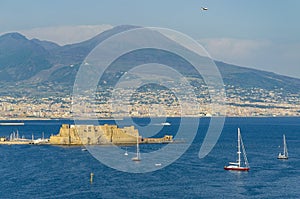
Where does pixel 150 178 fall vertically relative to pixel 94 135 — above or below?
below

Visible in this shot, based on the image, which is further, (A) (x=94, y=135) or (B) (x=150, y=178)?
(A) (x=94, y=135)

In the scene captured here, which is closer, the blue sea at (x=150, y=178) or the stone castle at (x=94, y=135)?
the blue sea at (x=150, y=178)

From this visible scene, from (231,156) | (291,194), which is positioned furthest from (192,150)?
(291,194)

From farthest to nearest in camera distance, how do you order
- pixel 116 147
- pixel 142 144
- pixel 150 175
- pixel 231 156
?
1. pixel 142 144
2. pixel 116 147
3. pixel 231 156
4. pixel 150 175

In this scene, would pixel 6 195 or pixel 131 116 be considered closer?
pixel 6 195

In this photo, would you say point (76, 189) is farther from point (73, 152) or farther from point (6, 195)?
point (73, 152)

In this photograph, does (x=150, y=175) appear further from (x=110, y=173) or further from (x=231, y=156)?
(x=231, y=156)

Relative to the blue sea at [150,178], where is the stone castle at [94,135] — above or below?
above

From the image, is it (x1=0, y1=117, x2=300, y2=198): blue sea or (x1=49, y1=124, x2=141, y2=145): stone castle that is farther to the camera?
(x1=49, y1=124, x2=141, y2=145): stone castle

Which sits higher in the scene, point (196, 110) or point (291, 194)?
point (196, 110)

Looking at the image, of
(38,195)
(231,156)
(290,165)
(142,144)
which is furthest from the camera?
(142,144)

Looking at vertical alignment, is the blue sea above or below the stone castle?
below
